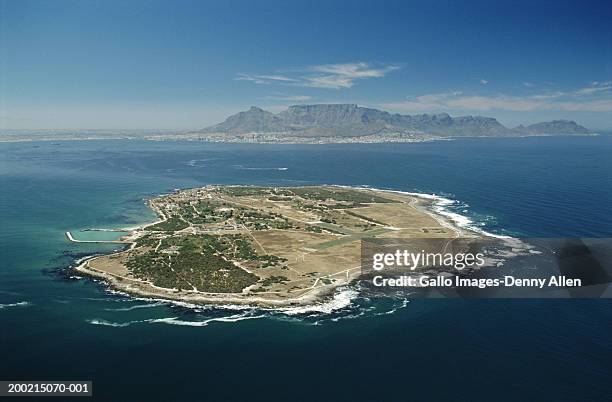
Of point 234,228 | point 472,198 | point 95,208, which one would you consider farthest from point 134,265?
point 472,198

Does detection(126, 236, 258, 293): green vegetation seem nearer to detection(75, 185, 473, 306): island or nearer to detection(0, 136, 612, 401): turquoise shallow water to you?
detection(75, 185, 473, 306): island

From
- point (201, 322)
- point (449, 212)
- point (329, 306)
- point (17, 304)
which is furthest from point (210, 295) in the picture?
point (449, 212)

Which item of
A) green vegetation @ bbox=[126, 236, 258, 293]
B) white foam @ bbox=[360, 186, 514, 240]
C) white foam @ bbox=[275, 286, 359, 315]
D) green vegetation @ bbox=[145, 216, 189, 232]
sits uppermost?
white foam @ bbox=[360, 186, 514, 240]

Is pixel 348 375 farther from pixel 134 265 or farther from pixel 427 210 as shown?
pixel 427 210

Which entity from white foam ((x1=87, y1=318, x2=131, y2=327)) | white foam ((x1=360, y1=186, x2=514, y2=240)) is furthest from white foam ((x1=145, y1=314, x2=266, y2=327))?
white foam ((x1=360, y1=186, x2=514, y2=240))

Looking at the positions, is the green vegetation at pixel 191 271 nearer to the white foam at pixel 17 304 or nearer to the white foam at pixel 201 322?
the white foam at pixel 201 322

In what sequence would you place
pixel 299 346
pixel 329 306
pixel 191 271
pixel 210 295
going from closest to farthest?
pixel 299 346, pixel 329 306, pixel 210 295, pixel 191 271

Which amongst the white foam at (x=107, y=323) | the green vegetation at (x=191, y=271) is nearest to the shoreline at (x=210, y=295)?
the green vegetation at (x=191, y=271)

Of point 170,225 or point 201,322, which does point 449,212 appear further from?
point 201,322
